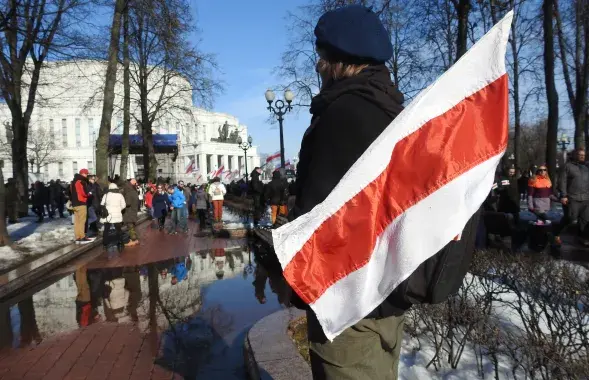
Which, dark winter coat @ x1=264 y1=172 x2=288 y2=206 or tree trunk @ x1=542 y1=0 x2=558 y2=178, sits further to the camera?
dark winter coat @ x1=264 y1=172 x2=288 y2=206

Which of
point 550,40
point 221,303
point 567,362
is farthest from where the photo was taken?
point 550,40

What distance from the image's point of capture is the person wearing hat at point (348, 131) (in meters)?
1.67

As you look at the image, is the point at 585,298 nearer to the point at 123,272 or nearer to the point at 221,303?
→ the point at 221,303

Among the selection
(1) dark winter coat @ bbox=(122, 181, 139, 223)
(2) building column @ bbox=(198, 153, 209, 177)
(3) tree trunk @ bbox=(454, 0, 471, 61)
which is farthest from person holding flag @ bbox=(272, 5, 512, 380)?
(2) building column @ bbox=(198, 153, 209, 177)

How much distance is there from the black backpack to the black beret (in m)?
0.72

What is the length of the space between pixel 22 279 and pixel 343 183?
883 centimetres

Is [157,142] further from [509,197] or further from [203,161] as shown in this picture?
[203,161]

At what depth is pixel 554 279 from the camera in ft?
12.3

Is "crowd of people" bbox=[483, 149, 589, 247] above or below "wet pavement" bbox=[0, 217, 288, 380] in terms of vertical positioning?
above

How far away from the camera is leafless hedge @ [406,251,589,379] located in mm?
3031

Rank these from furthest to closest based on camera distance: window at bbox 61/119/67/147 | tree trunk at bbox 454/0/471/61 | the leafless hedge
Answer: window at bbox 61/119/67/147 → tree trunk at bbox 454/0/471/61 → the leafless hedge

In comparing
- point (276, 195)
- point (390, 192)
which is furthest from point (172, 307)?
point (276, 195)

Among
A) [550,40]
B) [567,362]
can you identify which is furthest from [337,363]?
[550,40]

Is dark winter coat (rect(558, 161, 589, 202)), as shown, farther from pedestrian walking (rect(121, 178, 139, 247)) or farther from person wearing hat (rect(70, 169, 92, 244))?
person wearing hat (rect(70, 169, 92, 244))
